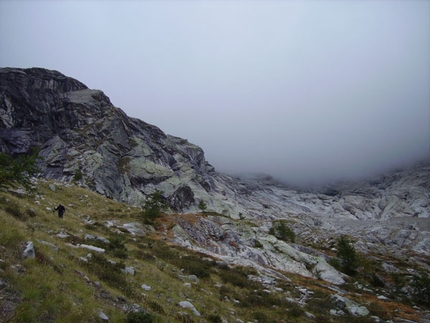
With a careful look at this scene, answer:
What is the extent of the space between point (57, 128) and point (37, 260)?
136 meters

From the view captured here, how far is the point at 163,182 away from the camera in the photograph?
120188mm

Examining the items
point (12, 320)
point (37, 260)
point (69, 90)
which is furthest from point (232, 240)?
point (69, 90)

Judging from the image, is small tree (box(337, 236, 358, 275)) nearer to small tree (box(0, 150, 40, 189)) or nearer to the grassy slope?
the grassy slope

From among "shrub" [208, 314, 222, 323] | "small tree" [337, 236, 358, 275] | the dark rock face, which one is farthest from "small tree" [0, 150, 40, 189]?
the dark rock face

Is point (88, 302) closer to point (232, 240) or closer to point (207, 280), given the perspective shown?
point (207, 280)

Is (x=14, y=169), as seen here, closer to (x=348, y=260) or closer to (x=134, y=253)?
(x=134, y=253)

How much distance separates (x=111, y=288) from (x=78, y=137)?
4743 inches

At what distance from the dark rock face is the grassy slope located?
74459mm

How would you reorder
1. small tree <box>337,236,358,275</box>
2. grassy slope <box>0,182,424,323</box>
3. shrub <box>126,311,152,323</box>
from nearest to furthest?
grassy slope <box>0,182,424,323</box> < shrub <box>126,311,152,323</box> < small tree <box>337,236,358,275</box>

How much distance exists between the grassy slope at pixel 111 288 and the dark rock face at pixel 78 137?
74.5 meters

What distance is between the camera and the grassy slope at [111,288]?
775 centimetres

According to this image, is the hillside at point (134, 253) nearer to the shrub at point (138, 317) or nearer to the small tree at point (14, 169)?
the shrub at point (138, 317)

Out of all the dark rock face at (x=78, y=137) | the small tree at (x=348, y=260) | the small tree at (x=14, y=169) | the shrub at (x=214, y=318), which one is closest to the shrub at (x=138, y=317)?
the shrub at (x=214, y=318)

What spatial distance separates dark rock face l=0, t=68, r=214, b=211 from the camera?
9819cm
